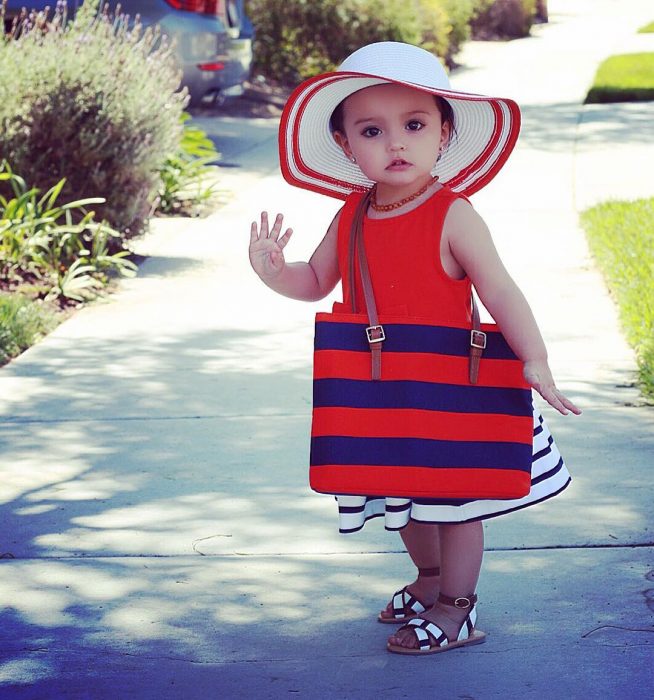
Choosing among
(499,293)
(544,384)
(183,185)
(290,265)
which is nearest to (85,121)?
(183,185)

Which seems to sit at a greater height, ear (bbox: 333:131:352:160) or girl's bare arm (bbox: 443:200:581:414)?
ear (bbox: 333:131:352:160)

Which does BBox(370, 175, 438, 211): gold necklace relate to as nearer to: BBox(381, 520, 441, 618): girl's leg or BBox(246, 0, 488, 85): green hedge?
BBox(381, 520, 441, 618): girl's leg

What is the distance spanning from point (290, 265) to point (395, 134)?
1.46ft

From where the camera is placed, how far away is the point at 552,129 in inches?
523

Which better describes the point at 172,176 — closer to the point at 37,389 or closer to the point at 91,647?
the point at 37,389

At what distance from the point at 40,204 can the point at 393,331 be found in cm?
490

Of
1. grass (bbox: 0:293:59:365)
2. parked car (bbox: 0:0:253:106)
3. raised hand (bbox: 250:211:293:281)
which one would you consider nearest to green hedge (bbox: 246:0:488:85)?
parked car (bbox: 0:0:253:106)

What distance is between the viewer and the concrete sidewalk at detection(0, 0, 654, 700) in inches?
118

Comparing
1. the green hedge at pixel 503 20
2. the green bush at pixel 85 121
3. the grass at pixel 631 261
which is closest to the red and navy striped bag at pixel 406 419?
the grass at pixel 631 261

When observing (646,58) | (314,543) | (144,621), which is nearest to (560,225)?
(314,543)

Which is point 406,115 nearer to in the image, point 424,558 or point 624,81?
point 424,558

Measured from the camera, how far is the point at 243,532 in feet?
12.9

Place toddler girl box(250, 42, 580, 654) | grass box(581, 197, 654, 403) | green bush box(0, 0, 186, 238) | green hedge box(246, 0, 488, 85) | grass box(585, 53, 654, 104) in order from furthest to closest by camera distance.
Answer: green hedge box(246, 0, 488, 85) → grass box(585, 53, 654, 104) → green bush box(0, 0, 186, 238) → grass box(581, 197, 654, 403) → toddler girl box(250, 42, 580, 654)

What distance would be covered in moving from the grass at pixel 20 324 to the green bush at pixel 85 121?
1.18 meters
